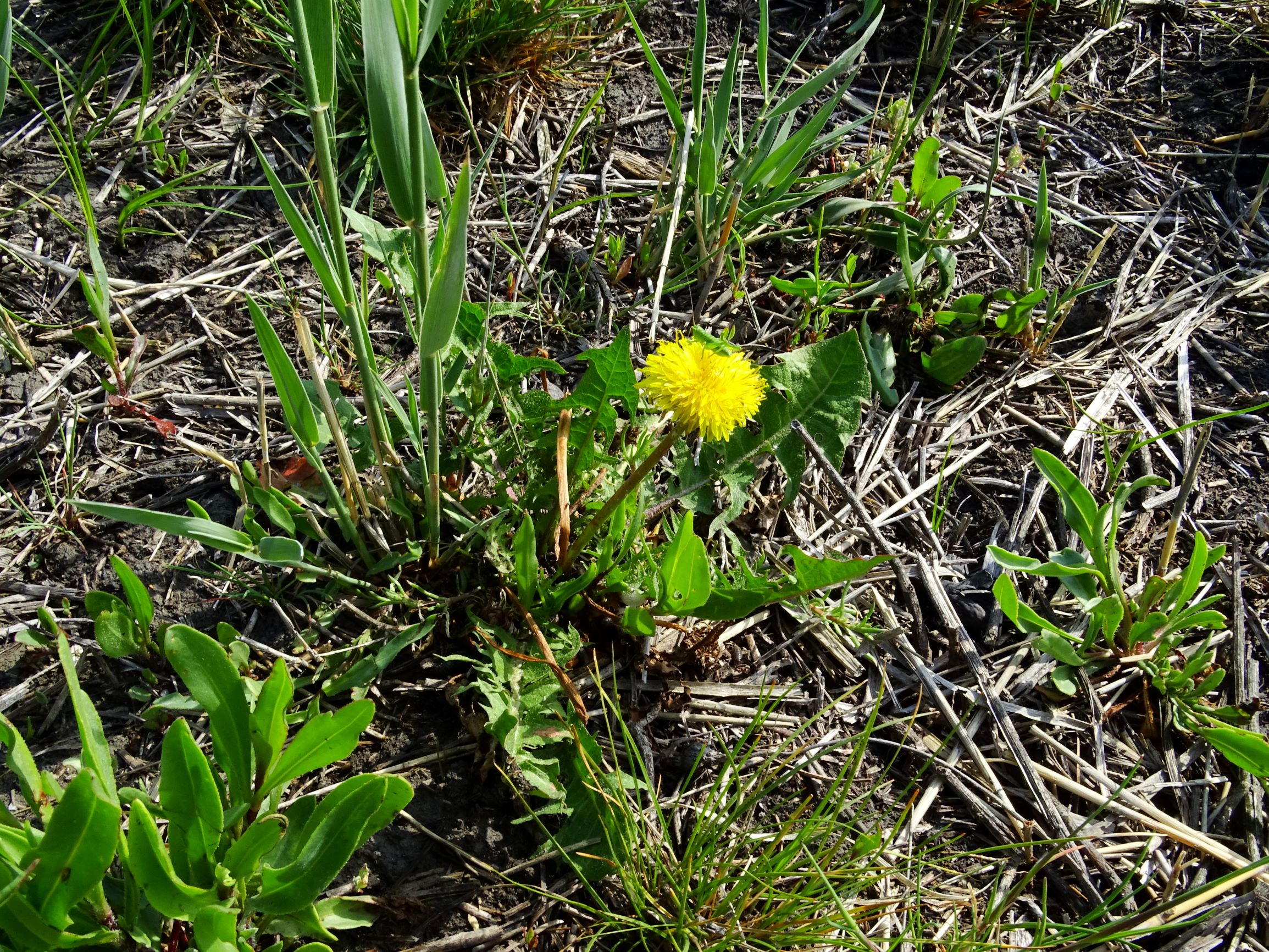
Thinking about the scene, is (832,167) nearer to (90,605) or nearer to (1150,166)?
(1150,166)

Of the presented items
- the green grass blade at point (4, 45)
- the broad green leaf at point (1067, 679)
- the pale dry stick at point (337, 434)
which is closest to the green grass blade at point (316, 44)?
the pale dry stick at point (337, 434)

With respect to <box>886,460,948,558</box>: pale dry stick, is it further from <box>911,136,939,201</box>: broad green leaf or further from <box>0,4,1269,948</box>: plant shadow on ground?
<box>911,136,939,201</box>: broad green leaf

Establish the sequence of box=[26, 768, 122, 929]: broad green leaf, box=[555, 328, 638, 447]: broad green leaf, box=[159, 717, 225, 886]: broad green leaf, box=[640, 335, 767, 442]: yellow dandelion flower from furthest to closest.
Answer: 1. box=[555, 328, 638, 447]: broad green leaf
2. box=[640, 335, 767, 442]: yellow dandelion flower
3. box=[159, 717, 225, 886]: broad green leaf
4. box=[26, 768, 122, 929]: broad green leaf

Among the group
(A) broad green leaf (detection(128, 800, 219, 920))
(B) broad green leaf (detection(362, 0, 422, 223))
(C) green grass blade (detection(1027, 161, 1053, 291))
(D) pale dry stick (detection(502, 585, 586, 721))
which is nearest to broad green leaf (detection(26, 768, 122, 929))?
(A) broad green leaf (detection(128, 800, 219, 920))

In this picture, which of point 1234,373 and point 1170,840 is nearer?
point 1170,840

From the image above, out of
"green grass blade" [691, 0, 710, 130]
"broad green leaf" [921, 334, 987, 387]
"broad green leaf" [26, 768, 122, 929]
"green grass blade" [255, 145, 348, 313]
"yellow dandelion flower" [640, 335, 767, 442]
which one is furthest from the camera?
"broad green leaf" [921, 334, 987, 387]

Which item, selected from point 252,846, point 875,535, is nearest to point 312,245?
point 252,846

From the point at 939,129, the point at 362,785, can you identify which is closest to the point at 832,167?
the point at 939,129
